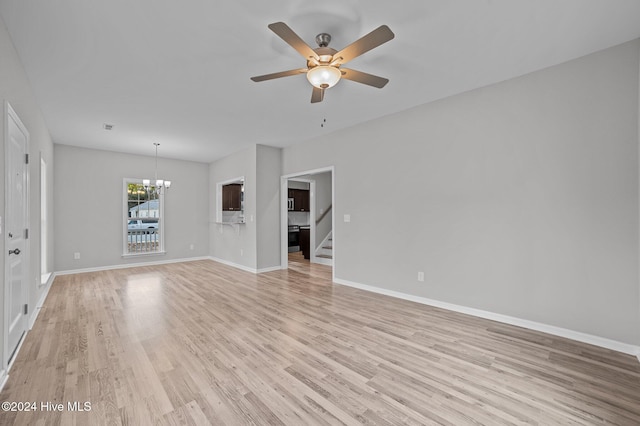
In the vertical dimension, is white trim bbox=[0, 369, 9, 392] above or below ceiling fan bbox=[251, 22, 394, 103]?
below

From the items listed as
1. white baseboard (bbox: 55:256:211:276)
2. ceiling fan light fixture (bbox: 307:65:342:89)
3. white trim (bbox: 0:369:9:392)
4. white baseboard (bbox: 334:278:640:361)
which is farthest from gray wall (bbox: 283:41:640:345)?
white baseboard (bbox: 55:256:211:276)

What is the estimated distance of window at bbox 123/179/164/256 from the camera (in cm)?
680

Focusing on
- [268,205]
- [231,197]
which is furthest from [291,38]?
[231,197]

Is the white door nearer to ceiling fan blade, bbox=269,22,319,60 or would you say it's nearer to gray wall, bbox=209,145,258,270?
ceiling fan blade, bbox=269,22,319,60

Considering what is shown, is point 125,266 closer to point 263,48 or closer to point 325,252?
point 325,252

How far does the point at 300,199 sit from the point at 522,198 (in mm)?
7025

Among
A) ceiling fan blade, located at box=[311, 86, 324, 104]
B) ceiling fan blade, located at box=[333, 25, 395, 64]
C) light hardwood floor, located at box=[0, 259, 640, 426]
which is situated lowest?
light hardwood floor, located at box=[0, 259, 640, 426]

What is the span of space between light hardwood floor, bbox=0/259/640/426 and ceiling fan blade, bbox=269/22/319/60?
8.08ft

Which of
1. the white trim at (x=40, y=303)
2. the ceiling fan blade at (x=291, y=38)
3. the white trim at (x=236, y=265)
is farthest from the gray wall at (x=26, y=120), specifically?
the white trim at (x=236, y=265)

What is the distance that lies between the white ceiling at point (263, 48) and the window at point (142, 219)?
2.80 meters

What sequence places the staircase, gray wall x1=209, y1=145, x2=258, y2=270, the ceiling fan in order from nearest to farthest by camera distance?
the ceiling fan, gray wall x1=209, y1=145, x2=258, y2=270, the staircase

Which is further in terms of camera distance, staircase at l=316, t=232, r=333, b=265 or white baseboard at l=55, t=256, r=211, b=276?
staircase at l=316, t=232, r=333, b=265

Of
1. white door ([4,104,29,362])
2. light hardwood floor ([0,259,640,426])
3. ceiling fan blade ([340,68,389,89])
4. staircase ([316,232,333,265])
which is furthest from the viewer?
staircase ([316,232,333,265])

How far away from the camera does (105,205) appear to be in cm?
646
